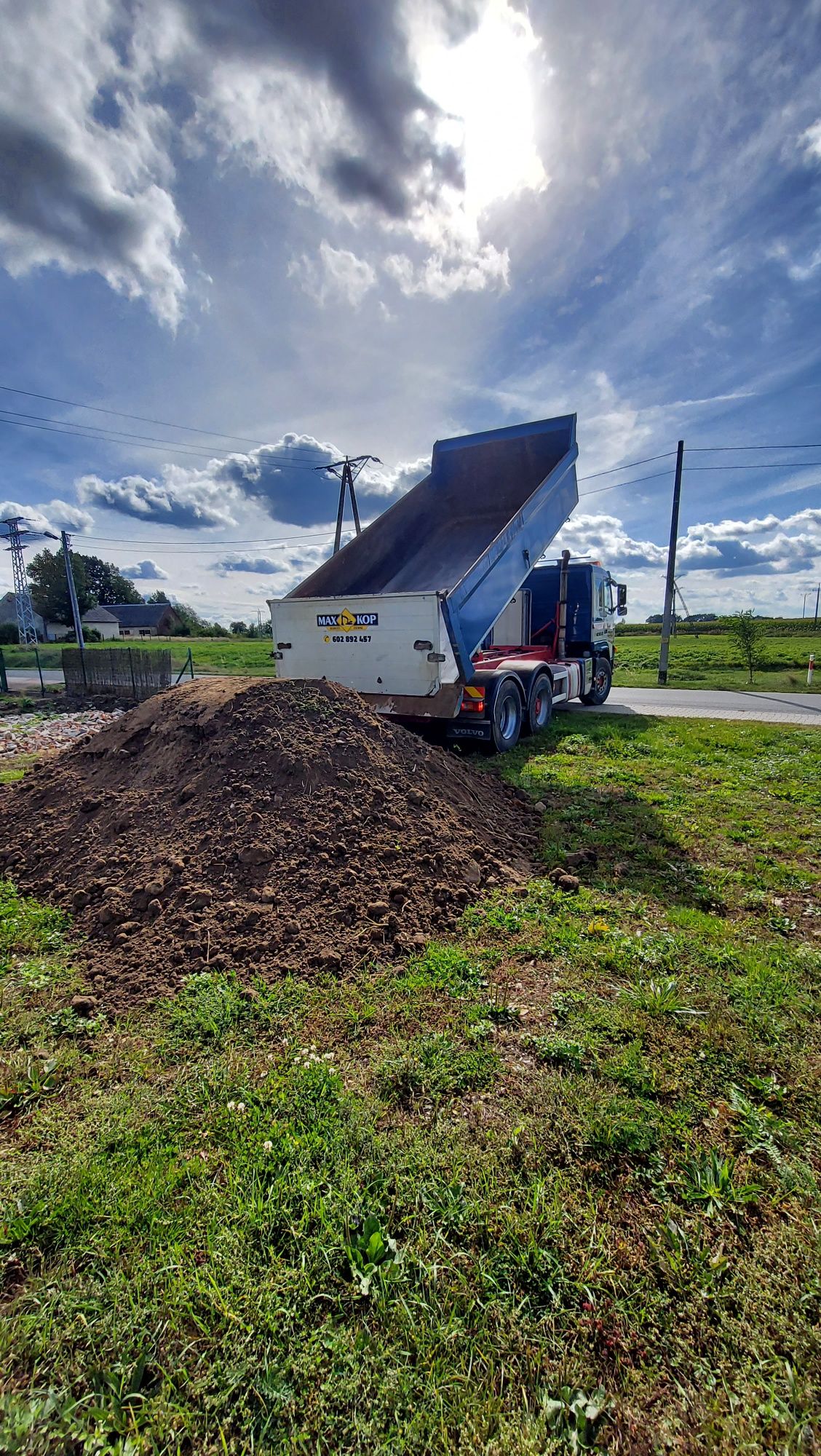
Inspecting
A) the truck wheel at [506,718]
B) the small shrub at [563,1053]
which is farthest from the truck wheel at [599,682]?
the small shrub at [563,1053]

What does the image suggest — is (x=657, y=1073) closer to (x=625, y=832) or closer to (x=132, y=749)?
(x=625, y=832)

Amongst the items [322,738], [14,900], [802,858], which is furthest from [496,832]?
[14,900]

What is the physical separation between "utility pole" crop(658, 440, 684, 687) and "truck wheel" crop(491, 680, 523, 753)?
40.6 feet

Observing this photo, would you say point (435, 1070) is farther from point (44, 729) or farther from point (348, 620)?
point (44, 729)

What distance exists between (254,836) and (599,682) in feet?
37.0

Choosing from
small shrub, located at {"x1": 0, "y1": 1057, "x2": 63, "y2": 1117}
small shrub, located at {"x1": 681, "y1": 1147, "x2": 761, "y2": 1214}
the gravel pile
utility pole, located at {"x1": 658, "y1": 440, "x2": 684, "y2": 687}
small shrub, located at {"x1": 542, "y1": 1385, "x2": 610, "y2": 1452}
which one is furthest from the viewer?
utility pole, located at {"x1": 658, "y1": 440, "x2": 684, "y2": 687}

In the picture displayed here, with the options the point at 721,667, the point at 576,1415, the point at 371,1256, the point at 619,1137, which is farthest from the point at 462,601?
the point at 721,667

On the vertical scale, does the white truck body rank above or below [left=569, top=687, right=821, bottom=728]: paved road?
above

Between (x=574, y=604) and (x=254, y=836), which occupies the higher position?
(x=574, y=604)

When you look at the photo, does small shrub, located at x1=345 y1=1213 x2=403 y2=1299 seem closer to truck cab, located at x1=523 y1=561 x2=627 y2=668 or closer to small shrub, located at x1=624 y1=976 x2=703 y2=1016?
small shrub, located at x1=624 y1=976 x2=703 y2=1016

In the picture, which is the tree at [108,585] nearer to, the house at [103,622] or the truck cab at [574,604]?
the house at [103,622]

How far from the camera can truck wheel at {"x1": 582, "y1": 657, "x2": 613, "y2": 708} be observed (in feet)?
43.4

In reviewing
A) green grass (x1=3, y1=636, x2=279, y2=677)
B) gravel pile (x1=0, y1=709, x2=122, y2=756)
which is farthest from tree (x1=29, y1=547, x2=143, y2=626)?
gravel pile (x1=0, y1=709, x2=122, y2=756)

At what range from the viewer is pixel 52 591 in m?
64.2
